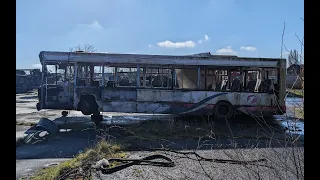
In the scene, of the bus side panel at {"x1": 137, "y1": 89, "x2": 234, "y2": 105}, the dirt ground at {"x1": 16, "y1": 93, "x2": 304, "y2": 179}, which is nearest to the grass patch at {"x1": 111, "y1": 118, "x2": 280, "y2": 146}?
the dirt ground at {"x1": 16, "y1": 93, "x2": 304, "y2": 179}

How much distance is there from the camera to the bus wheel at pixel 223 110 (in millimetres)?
12672

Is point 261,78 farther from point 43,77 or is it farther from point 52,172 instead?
point 52,172

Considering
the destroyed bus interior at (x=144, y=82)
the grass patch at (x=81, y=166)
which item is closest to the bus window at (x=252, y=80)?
the destroyed bus interior at (x=144, y=82)

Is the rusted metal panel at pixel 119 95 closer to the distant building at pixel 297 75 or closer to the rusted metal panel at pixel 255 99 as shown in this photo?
the rusted metal panel at pixel 255 99

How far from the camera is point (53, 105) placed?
12.1 metres

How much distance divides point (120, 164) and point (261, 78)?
8969 mm

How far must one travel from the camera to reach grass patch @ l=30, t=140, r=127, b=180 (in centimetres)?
525

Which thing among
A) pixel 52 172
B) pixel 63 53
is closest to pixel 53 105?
pixel 63 53

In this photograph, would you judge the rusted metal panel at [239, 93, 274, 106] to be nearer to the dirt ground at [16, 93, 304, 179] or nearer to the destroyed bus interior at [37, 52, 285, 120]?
the destroyed bus interior at [37, 52, 285, 120]

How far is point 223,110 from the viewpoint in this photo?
1283 cm

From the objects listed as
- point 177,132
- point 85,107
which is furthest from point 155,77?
point 177,132

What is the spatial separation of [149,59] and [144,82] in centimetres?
100

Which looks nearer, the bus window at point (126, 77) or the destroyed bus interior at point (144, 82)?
the destroyed bus interior at point (144, 82)
